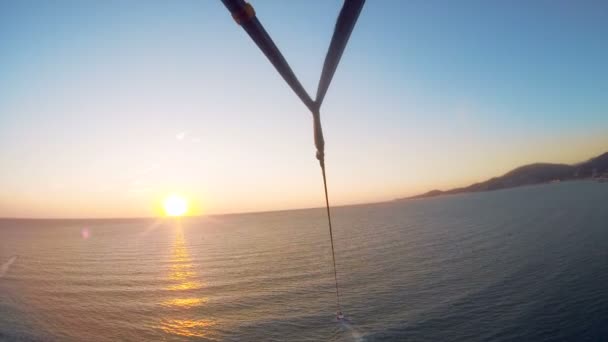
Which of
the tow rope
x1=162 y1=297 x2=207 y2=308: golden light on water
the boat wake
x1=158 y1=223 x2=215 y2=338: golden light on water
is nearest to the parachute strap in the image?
the tow rope

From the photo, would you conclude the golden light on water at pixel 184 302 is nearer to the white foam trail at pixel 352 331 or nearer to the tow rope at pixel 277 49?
the white foam trail at pixel 352 331

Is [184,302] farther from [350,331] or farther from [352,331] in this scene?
[352,331]

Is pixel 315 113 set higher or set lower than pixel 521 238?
higher

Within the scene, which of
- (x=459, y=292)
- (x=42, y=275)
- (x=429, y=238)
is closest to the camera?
(x=459, y=292)

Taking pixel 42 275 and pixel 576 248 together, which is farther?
pixel 42 275

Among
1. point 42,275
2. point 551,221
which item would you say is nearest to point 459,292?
point 551,221

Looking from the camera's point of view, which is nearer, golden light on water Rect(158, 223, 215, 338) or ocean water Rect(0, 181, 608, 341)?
ocean water Rect(0, 181, 608, 341)

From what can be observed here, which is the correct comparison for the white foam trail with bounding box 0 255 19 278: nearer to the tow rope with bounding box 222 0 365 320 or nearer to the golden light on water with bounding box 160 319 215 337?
the golden light on water with bounding box 160 319 215 337

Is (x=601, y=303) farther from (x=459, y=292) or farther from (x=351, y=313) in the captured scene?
(x=351, y=313)
